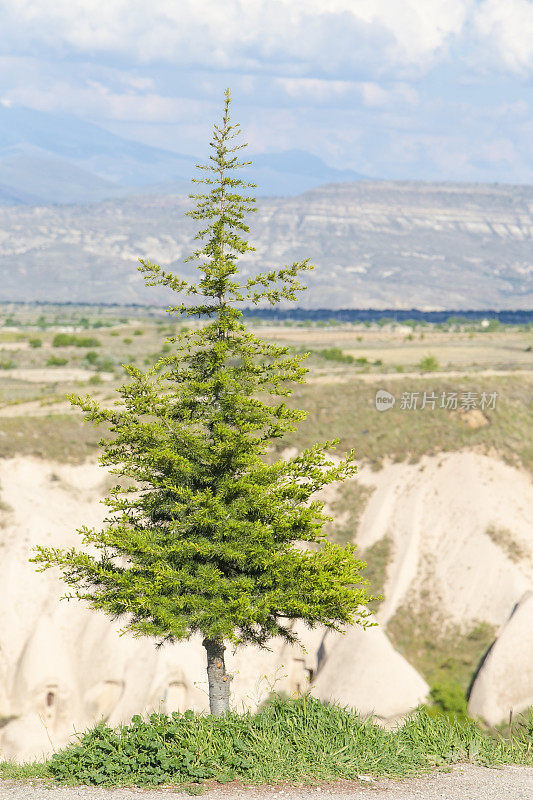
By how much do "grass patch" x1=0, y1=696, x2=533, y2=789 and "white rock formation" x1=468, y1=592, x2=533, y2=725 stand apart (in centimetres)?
2284

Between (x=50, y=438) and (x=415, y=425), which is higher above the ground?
(x=415, y=425)

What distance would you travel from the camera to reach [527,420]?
188 ft

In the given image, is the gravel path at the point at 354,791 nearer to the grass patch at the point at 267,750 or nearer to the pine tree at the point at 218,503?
the grass patch at the point at 267,750

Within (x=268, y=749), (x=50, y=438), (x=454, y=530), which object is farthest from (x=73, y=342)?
(x=268, y=749)

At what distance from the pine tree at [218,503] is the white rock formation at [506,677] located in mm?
22902

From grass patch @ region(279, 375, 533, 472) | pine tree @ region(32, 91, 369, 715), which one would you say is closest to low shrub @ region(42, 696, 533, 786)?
pine tree @ region(32, 91, 369, 715)

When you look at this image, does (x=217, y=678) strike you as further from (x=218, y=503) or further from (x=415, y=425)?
(x=415, y=425)

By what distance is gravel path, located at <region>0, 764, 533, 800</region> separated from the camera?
16.1 meters

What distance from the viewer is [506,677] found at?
4125 centimetres

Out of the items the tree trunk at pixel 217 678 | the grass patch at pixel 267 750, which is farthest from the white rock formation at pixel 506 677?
the tree trunk at pixel 217 678

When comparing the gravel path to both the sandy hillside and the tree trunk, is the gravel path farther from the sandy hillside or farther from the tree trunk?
the sandy hillside

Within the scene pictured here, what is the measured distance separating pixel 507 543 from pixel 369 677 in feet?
43.2

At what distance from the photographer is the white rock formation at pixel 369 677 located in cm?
4019

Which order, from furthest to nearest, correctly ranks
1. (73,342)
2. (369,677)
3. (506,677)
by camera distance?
(73,342) < (506,677) < (369,677)
